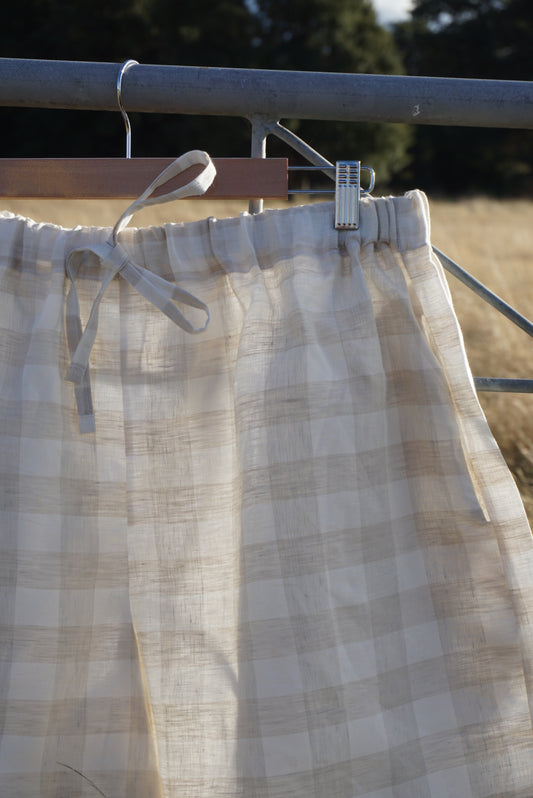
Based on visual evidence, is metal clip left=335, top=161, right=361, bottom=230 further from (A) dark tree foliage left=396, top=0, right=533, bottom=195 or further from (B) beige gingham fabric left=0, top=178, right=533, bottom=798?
(A) dark tree foliage left=396, top=0, right=533, bottom=195

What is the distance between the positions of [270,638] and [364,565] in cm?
12

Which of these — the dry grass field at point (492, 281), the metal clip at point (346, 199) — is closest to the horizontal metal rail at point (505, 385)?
the metal clip at point (346, 199)

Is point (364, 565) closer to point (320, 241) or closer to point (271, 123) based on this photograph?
point (320, 241)

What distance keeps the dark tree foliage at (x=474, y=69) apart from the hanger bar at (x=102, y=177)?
676 inches

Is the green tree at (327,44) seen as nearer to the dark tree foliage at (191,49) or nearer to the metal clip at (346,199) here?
the dark tree foliage at (191,49)

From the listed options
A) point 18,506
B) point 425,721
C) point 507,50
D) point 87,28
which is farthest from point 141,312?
point 507,50

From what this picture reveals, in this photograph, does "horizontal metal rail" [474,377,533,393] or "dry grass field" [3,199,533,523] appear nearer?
"horizontal metal rail" [474,377,533,393]

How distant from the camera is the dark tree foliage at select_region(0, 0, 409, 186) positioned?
12.6 m

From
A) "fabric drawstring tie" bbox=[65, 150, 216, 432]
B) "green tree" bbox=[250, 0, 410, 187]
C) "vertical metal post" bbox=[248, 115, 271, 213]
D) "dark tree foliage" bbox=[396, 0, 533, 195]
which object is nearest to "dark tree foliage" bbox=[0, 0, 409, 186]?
"green tree" bbox=[250, 0, 410, 187]

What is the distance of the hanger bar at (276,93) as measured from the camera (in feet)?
2.61

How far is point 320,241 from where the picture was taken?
80 centimetres

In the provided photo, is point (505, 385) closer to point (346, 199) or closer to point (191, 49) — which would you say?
point (346, 199)

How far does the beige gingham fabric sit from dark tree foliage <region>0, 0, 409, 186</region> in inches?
451

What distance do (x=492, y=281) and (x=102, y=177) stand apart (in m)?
2.71
